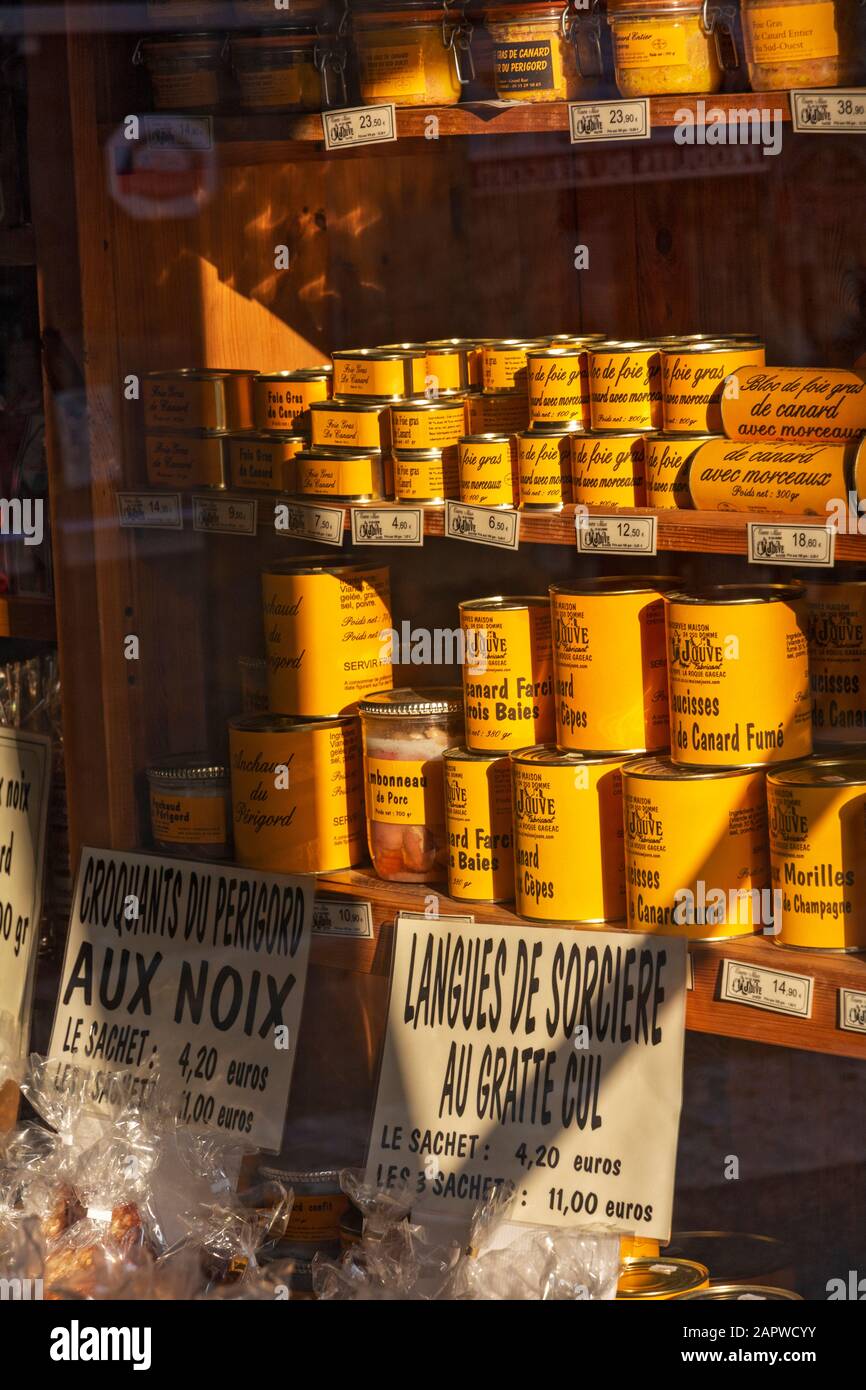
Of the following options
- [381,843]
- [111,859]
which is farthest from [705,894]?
[111,859]

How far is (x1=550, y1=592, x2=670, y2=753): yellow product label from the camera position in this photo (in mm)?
1734

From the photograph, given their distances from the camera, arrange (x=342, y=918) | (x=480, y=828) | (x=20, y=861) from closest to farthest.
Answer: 1. (x=480, y=828)
2. (x=342, y=918)
3. (x=20, y=861)

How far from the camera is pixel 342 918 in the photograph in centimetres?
199

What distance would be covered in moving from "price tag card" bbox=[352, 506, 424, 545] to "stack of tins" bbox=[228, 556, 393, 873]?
0.31 feet

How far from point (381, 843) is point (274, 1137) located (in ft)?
1.30

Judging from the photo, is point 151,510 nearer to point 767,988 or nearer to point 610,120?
point 610,120

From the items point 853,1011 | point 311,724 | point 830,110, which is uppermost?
point 830,110

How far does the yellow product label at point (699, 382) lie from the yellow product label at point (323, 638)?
48cm

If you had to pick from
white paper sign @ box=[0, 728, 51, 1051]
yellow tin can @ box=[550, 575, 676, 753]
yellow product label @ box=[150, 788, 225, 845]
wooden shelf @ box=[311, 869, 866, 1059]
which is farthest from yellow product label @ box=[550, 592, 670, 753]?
Result: white paper sign @ box=[0, 728, 51, 1051]

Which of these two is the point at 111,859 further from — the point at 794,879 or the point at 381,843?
the point at 794,879

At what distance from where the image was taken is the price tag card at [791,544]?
155 cm

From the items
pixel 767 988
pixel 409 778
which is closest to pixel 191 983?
pixel 409 778

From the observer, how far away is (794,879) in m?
1.62

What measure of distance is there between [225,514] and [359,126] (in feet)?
1.59
